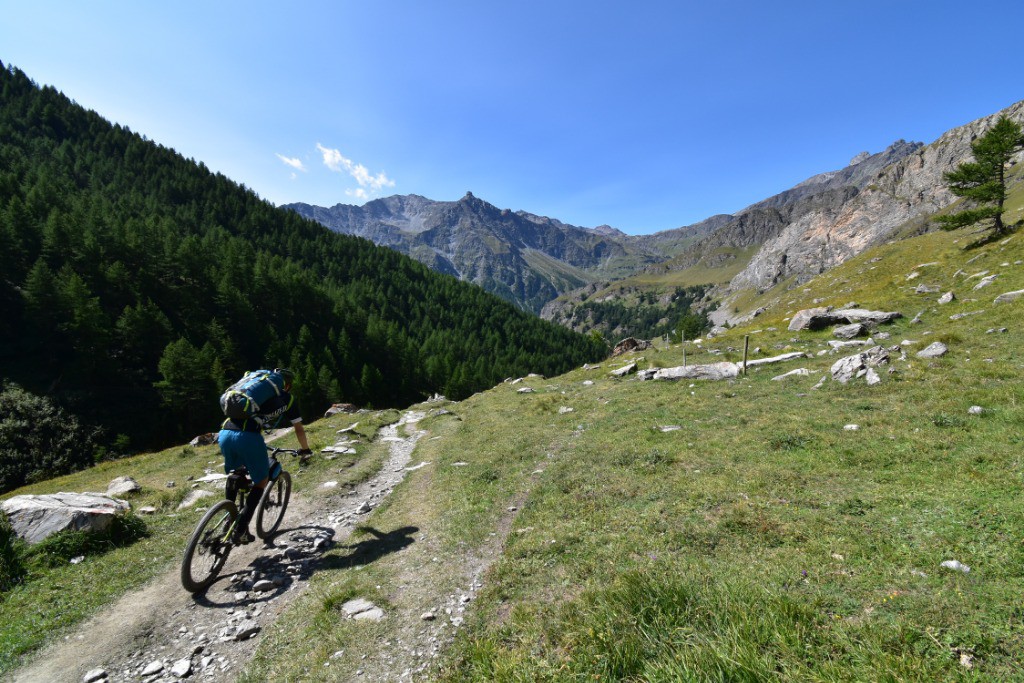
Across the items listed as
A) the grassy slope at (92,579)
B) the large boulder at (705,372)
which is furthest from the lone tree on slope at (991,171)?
the grassy slope at (92,579)

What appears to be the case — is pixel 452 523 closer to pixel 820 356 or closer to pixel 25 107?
pixel 820 356

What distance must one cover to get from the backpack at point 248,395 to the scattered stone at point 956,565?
13.1 metres

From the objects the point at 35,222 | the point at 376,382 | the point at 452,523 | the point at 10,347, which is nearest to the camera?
the point at 452,523

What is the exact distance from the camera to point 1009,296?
21859mm

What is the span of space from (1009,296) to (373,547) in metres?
35.0

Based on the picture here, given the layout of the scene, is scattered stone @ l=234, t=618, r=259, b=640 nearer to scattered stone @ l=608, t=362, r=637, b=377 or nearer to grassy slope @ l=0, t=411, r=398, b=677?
grassy slope @ l=0, t=411, r=398, b=677

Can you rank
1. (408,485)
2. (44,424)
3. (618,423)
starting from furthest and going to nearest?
1. (44,424)
2. (618,423)
3. (408,485)

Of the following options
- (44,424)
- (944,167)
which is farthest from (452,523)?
(944,167)

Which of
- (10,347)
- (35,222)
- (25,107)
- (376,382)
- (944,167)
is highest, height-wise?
(25,107)

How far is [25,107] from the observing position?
545ft

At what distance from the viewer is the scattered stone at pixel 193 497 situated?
14.0 meters

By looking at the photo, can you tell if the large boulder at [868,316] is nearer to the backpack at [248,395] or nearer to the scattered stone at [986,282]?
the scattered stone at [986,282]

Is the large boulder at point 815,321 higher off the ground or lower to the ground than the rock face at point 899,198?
lower

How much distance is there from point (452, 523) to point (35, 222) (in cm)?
11281
